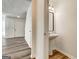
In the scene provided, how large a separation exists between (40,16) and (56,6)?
88.9 inches

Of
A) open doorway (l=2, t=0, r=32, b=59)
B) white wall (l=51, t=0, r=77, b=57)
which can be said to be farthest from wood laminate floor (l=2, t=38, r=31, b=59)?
white wall (l=51, t=0, r=77, b=57)

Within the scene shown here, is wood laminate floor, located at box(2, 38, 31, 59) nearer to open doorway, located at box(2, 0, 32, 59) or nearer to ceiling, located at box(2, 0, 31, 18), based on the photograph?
open doorway, located at box(2, 0, 32, 59)

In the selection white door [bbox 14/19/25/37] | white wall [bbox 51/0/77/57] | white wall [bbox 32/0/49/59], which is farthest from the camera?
white wall [bbox 51/0/77/57]

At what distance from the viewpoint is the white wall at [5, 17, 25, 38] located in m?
1.54

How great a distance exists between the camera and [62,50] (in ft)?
12.7

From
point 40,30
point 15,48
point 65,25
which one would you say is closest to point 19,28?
point 15,48

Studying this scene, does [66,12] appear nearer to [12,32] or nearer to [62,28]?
[62,28]

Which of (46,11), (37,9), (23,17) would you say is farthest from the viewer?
(37,9)

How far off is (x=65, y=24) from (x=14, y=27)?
8.23 feet

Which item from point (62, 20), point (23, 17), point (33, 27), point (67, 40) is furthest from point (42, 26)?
point (62, 20)

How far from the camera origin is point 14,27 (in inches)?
64.9

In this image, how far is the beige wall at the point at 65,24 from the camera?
10.3ft

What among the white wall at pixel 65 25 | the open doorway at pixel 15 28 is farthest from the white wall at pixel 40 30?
the white wall at pixel 65 25

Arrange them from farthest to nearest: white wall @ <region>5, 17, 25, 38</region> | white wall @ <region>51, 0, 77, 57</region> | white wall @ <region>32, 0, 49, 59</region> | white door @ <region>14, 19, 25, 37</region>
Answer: white wall @ <region>51, 0, 77, 57</region>, white wall @ <region>32, 0, 49, 59</region>, white door @ <region>14, 19, 25, 37</region>, white wall @ <region>5, 17, 25, 38</region>
